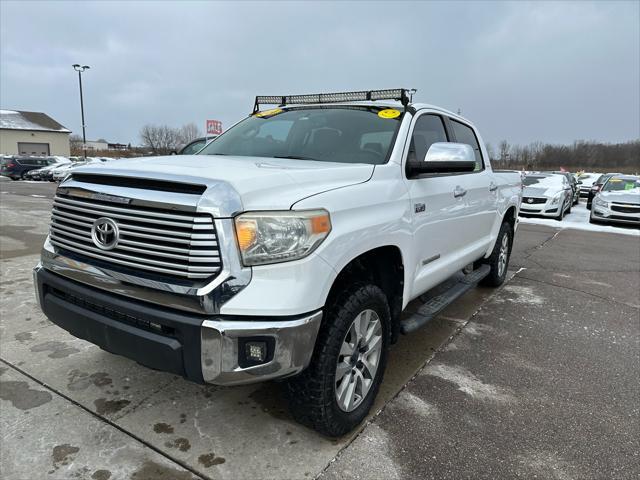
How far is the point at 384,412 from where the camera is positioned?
2771 mm

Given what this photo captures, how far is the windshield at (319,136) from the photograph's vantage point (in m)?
3.07

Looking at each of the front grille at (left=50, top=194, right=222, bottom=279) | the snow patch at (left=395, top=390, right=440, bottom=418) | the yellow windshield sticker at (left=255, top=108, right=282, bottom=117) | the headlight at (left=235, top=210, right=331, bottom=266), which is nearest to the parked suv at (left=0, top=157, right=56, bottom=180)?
the yellow windshield sticker at (left=255, top=108, right=282, bottom=117)

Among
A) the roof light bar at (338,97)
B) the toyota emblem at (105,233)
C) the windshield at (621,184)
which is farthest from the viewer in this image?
the windshield at (621,184)

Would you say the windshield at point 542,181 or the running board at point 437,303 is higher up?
the windshield at point 542,181

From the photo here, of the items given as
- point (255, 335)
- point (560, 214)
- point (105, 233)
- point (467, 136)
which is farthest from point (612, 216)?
point (105, 233)

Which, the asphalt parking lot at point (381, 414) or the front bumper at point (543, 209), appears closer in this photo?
the asphalt parking lot at point (381, 414)

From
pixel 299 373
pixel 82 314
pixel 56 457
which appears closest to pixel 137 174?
pixel 82 314

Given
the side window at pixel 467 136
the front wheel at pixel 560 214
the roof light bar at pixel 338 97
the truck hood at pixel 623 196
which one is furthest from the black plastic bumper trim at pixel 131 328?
the truck hood at pixel 623 196

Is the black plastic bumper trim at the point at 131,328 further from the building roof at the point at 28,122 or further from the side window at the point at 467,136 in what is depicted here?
the building roof at the point at 28,122

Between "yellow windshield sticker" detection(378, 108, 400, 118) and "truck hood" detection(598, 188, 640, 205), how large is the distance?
40.4ft

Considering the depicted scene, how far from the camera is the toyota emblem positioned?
215 centimetres

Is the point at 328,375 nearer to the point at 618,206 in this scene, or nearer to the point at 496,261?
the point at 496,261

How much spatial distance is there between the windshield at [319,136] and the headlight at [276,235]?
1.04 m

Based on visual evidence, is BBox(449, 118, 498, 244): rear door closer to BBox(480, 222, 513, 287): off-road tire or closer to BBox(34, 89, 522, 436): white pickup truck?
BBox(480, 222, 513, 287): off-road tire
